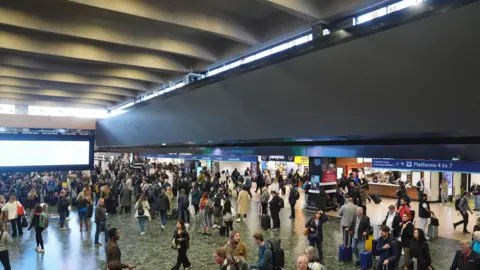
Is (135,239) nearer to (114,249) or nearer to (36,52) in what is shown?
(114,249)

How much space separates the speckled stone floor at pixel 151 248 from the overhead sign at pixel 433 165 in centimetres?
236

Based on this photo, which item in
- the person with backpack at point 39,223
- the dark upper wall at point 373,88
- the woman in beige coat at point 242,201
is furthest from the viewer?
the woman in beige coat at point 242,201

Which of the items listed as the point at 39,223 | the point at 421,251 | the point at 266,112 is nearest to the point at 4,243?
the point at 39,223

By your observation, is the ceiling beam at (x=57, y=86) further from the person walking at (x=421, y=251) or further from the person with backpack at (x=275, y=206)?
the person walking at (x=421, y=251)

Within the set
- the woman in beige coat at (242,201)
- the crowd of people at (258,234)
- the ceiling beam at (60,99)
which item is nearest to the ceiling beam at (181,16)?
the crowd of people at (258,234)

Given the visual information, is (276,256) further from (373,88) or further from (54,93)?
(54,93)

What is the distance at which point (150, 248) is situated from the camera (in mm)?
9891

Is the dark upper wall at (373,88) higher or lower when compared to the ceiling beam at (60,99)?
lower

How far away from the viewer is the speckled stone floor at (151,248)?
853cm

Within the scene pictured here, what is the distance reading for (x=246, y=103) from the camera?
8.44 meters

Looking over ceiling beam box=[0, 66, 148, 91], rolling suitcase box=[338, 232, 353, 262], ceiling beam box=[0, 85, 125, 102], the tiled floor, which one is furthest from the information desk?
ceiling beam box=[0, 85, 125, 102]

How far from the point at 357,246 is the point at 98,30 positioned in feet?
26.7

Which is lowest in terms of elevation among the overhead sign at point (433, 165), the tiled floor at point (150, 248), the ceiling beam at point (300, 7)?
the tiled floor at point (150, 248)

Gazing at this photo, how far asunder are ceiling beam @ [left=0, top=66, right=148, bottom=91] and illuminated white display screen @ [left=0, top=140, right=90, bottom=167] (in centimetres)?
488
